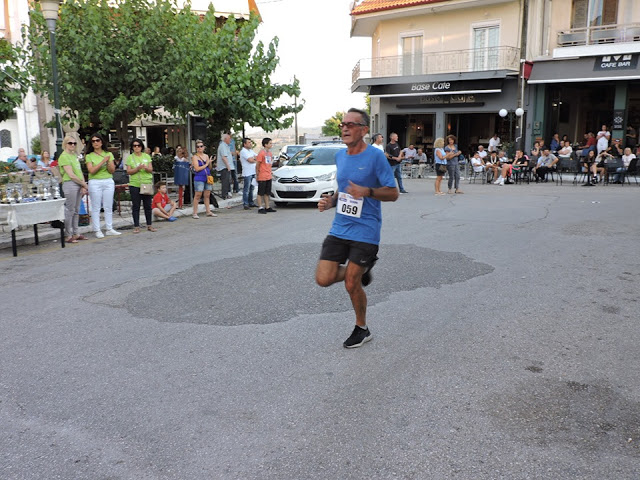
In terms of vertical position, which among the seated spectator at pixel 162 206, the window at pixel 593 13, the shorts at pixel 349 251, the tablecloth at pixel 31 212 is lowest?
the seated spectator at pixel 162 206

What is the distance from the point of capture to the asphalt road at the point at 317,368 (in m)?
3.09

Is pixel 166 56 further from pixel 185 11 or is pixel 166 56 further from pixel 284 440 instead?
pixel 284 440

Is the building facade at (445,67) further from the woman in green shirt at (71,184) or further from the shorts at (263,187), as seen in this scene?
the woman in green shirt at (71,184)

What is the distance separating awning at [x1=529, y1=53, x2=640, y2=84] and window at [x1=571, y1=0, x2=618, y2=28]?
5.44 ft

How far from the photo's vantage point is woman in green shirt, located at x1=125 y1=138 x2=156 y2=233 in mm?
10898

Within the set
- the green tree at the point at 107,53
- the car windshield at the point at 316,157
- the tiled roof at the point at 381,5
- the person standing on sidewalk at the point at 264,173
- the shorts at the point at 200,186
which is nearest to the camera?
the shorts at the point at 200,186

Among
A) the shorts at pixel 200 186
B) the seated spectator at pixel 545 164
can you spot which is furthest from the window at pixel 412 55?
the shorts at pixel 200 186

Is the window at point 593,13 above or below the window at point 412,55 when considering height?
above

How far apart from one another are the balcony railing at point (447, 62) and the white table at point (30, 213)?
2294 centimetres

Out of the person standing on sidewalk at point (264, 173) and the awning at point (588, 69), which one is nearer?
the person standing on sidewalk at point (264, 173)

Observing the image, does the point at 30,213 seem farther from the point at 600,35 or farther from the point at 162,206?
the point at 600,35

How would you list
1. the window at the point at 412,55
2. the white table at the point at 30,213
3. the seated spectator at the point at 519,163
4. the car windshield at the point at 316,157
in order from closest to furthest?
the white table at the point at 30,213, the car windshield at the point at 316,157, the seated spectator at the point at 519,163, the window at the point at 412,55

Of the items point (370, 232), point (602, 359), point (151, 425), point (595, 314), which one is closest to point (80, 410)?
point (151, 425)

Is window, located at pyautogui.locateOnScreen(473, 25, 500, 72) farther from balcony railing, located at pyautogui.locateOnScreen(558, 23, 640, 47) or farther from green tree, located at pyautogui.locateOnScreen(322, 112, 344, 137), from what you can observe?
green tree, located at pyautogui.locateOnScreen(322, 112, 344, 137)
